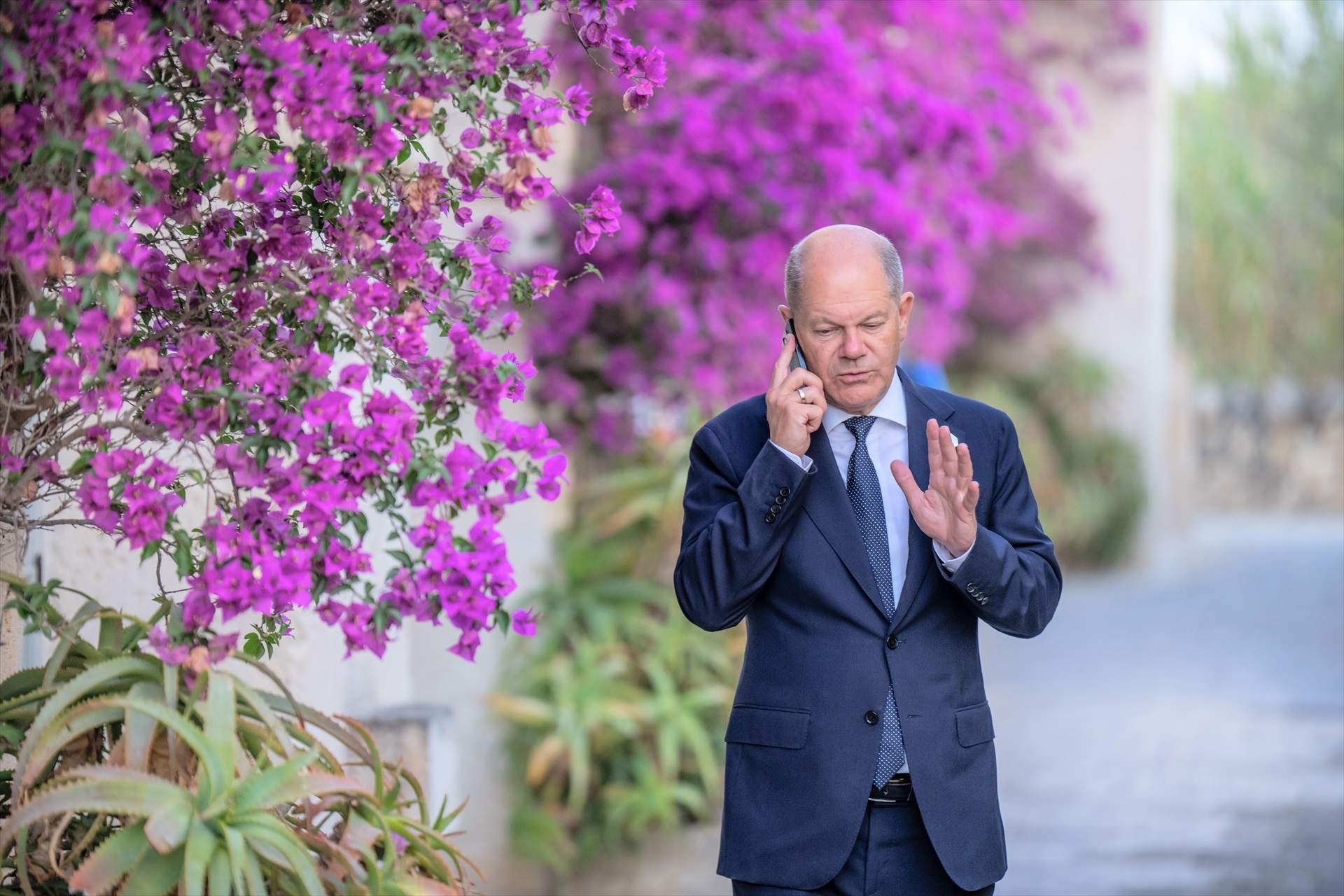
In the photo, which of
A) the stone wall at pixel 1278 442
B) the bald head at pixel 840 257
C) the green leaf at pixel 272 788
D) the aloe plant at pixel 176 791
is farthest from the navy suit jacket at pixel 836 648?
the stone wall at pixel 1278 442

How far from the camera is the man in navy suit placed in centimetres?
256

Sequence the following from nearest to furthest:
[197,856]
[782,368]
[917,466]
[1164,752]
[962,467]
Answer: [197,856]
[962,467]
[782,368]
[917,466]
[1164,752]

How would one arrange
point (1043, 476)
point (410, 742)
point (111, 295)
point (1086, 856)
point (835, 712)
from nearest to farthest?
point (111, 295) → point (835, 712) → point (410, 742) → point (1086, 856) → point (1043, 476)

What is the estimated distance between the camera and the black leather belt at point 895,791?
103 inches

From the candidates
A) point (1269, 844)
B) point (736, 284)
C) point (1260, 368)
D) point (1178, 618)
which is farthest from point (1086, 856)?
point (1260, 368)

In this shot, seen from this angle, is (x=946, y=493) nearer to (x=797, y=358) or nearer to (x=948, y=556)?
(x=948, y=556)

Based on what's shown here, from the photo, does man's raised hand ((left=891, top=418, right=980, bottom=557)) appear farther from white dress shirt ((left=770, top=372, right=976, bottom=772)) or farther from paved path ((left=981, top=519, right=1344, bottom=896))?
paved path ((left=981, top=519, right=1344, bottom=896))

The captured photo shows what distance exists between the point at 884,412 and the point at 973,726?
1.73 feet

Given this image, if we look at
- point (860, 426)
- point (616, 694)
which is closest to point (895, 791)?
point (860, 426)

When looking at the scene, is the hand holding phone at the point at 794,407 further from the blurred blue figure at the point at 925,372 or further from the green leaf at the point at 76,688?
the blurred blue figure at the point at 925,372

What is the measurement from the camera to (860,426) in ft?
9.01

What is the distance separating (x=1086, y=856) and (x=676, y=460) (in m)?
2.17

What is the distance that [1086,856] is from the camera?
18.5ft

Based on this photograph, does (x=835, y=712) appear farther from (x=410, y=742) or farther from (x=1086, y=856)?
(x=1086, y=856)
